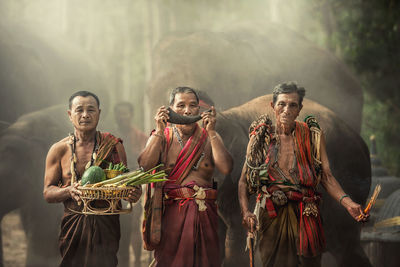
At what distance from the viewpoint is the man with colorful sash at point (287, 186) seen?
3893mm

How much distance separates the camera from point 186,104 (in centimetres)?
397

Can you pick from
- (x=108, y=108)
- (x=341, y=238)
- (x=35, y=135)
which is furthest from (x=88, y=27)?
(x=341, y=238)

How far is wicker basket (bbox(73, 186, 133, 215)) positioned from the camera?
3.58 meters

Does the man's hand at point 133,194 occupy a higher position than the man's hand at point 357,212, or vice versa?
the man's hand at point 133,194

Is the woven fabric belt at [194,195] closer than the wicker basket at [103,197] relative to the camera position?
No

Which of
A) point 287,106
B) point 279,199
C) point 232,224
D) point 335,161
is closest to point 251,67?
point 335,161

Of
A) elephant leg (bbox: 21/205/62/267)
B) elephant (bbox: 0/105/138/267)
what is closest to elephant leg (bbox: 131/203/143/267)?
elephant (bbox: 0/105/138/267)

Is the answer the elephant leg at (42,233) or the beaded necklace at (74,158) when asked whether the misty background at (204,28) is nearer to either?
the elephant leg at (42,233)

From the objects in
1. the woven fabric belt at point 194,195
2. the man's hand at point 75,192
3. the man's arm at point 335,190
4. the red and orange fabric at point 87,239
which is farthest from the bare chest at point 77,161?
the man's arm at point 335,190

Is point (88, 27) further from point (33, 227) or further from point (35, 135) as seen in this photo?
point (33, 227)

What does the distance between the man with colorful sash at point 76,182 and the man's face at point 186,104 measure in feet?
2.02

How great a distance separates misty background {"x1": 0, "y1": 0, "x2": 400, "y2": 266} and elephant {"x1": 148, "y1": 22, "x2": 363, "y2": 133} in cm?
6

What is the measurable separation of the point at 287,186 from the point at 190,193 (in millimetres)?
795

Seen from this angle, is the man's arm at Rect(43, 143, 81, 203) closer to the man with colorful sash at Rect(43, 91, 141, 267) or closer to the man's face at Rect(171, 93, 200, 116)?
the man with colorful sash at Rect(43, 91, 141, 267)
